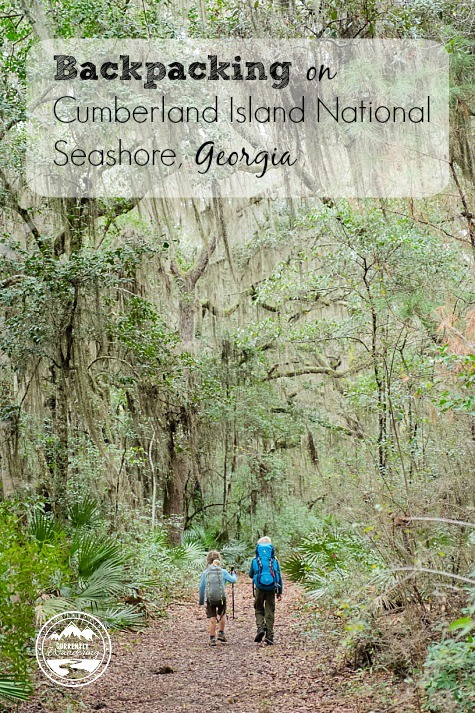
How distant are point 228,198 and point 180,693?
24.4 feet

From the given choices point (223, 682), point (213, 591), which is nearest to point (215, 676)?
point (223, 682)

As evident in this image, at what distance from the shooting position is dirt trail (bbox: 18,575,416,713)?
534cm

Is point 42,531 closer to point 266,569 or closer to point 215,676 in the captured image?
point 215,676

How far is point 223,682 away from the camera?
6336 millimetres

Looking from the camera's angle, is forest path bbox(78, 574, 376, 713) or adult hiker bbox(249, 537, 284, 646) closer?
forest path bbox(78, 574, 376, 713)

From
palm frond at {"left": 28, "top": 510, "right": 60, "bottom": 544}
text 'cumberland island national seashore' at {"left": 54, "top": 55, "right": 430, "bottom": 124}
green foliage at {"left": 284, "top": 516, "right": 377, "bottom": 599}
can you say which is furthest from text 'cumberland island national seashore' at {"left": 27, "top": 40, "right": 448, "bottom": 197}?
palm frond at {"left": 28, "top": 510, "right": 60, "bottom": 544}

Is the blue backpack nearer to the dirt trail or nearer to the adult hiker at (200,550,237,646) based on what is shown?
the adult hiker at (200,550,237,646)

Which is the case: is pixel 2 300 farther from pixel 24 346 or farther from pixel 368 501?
pixel 368 501

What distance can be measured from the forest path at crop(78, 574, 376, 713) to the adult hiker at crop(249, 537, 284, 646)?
0.18m

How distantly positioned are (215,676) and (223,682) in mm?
289

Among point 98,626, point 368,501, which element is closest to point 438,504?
point 368,501

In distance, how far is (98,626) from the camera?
23.2ft

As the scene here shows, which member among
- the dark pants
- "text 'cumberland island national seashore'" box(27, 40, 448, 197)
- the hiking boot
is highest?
"text 'cumberland island national seashore'" box(27, 40, 448, 197)

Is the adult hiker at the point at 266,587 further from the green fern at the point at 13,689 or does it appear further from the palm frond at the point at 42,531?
the green fern at the point at 13,689
